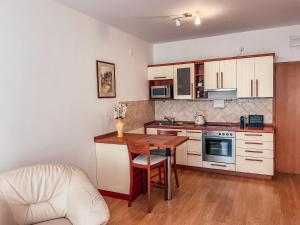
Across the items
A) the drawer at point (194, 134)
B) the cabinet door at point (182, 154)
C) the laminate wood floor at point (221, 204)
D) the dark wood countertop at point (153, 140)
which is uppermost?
the dark wood countertop at point (153, 140)

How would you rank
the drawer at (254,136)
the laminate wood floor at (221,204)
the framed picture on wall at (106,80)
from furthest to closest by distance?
the drawer at (254,136) < the framed picture on wall at (106,80) < the laminate wood floor at (221,204)

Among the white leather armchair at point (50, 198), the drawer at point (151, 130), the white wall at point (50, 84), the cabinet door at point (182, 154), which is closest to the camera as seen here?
the white leather armchair at point (50, 198)

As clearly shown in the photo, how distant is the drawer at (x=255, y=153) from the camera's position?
12.3ft

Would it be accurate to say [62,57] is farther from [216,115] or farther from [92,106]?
[216,115]

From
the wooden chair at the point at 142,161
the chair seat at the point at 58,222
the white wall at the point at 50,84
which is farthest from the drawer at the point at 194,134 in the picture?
the chair seat at the point at 58,222

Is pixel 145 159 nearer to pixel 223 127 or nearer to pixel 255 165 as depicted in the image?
pixel 223 127

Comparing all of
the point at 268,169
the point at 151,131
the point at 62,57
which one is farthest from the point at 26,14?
the point at 268,169

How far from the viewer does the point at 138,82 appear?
453 centimetres

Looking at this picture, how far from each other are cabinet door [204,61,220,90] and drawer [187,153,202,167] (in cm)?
132

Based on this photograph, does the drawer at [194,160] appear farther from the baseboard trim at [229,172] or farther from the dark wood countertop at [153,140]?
the dark wood countertop at [153,140]

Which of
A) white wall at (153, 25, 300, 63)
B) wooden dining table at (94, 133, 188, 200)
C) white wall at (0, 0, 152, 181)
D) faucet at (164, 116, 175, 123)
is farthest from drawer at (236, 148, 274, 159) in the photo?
white wall at (0, 0, 152, 181)

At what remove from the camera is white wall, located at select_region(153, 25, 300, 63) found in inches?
159

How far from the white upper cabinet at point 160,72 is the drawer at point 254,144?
1.84m

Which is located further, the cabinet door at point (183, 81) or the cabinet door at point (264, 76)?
the cabinet door at point (183, 81)
